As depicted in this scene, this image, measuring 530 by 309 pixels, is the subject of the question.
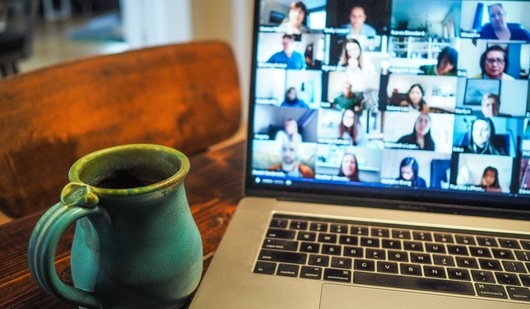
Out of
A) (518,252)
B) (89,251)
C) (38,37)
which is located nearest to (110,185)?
(89,251)

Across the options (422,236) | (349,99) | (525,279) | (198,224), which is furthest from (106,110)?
(525,279)

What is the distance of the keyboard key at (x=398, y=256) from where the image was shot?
55cm

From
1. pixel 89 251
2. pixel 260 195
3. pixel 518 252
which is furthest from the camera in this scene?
pixel 260 195

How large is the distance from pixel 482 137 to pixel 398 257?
7.2 inches

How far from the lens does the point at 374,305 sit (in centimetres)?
49

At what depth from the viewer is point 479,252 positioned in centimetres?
56

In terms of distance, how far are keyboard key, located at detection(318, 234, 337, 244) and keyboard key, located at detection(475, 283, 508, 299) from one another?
0.15 meters

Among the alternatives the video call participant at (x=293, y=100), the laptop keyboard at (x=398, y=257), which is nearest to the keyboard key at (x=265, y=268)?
the laptop keyboard at (x=398, y=257)

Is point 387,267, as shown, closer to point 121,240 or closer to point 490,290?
point 490,290

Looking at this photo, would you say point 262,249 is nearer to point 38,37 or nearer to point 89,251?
point 89,251

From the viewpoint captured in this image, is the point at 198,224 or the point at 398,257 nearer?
the point at 398,257

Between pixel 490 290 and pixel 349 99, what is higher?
pixel 349 99

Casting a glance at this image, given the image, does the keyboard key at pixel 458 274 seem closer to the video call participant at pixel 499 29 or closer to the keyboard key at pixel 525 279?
the keyboard key at pixel 525 279

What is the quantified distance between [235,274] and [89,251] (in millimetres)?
148
